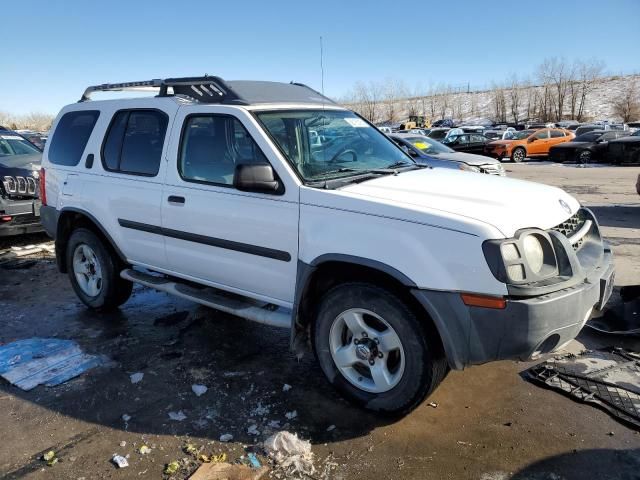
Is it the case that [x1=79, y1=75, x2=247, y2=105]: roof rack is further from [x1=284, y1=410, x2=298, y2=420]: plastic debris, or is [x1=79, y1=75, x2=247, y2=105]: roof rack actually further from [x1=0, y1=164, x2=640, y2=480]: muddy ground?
[x1=284, y1=410, x2=298, y2=420]: plastic debris

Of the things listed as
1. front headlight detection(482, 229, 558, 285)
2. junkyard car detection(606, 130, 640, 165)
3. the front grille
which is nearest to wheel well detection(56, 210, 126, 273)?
front headlight detection(482, 229, 558, 285)

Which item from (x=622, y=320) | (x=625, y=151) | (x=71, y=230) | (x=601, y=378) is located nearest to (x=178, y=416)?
(x=71, y=230)

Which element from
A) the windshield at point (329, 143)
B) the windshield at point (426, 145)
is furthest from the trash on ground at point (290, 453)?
the windshield at point (426, 145)

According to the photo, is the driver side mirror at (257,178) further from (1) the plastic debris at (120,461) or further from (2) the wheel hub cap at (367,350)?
(1) the plastic debris at (120,461)

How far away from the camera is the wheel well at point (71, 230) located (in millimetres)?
4831

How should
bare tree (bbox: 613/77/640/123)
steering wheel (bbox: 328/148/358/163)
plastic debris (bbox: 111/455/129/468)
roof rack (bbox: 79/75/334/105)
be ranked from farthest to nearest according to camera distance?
bare tree (bbox: 613/77/640/123) < roof rack (bbox: 79/75/334/105) < steering wheel (bbox: 328/148/358/163) < plastic debris (bbox: 111/455/129/468)

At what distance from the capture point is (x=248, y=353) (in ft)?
13.9

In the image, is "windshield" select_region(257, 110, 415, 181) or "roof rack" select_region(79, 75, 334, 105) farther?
"roof rack" select_region(79, 75, 334, 105)

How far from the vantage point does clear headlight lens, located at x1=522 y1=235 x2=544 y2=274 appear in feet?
9.04

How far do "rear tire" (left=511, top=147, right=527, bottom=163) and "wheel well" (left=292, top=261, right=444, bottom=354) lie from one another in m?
24.2

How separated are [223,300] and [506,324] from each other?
2161 millimetres

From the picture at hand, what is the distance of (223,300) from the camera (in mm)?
3979

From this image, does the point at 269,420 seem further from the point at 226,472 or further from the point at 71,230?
the point at 71,230

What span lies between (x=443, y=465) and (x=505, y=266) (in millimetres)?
1144
